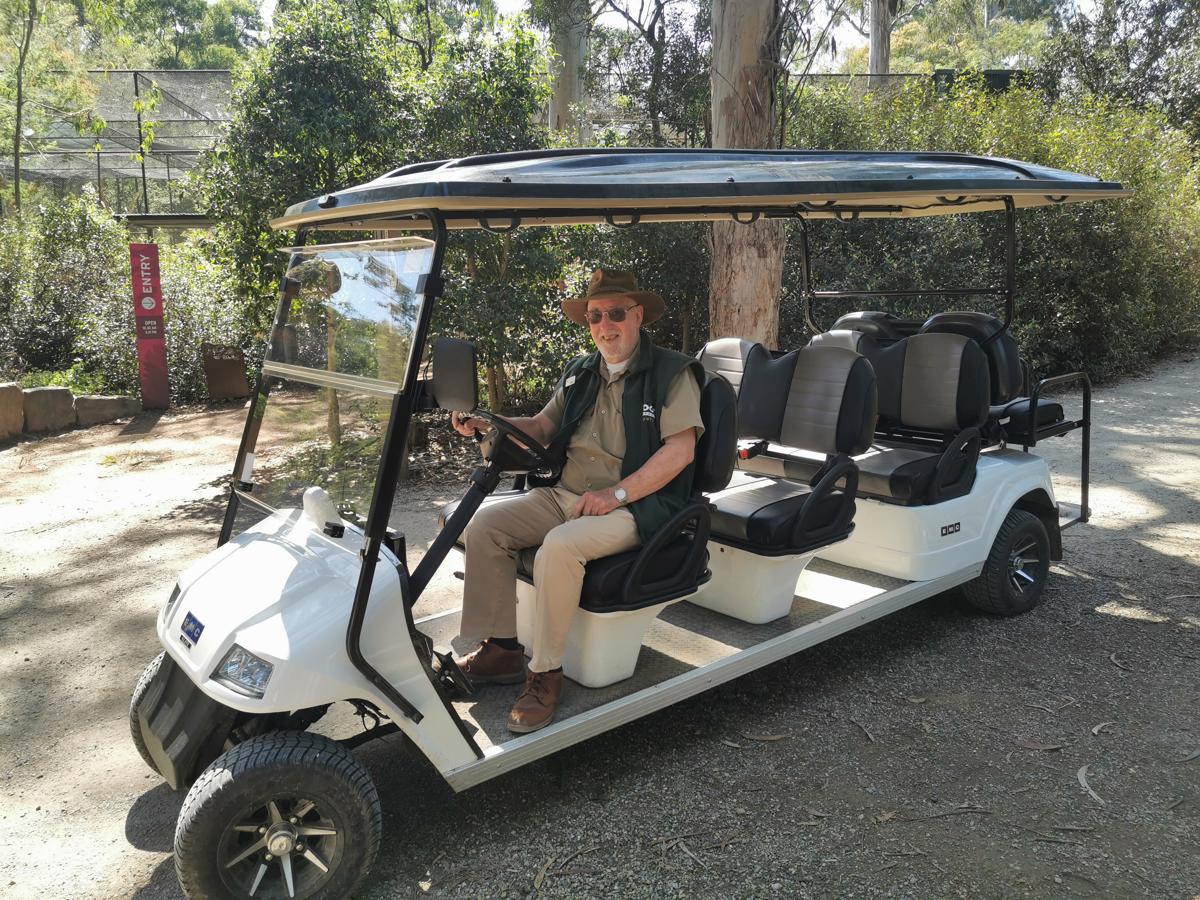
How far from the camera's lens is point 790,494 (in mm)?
3828

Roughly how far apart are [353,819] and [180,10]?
54.3 m

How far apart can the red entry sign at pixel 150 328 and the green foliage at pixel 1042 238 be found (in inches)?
265

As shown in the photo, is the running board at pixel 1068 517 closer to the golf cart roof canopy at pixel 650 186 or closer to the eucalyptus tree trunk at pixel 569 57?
the golf cart roof canopy at pixel 650 186

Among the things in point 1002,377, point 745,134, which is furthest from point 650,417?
point 745,134

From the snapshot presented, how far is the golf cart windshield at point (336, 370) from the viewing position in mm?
2645

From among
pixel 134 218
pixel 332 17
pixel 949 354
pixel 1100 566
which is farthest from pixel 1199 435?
pixel 134 218

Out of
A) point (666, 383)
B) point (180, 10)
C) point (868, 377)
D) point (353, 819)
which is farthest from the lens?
point (180, 10)

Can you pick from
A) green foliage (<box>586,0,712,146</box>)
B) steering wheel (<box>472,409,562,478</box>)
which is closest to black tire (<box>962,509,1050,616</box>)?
steering wheel (<box>472,409,562,478</box>)

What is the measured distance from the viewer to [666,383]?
10.7 feet

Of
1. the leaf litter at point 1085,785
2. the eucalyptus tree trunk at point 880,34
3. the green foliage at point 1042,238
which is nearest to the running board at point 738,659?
the leaf litter at point 1085,785

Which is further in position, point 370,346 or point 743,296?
point 743,296

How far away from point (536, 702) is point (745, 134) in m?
5.23

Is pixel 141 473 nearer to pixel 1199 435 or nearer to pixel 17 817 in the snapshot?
pixel 17 817

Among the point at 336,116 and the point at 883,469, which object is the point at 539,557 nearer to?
the point at 883,469
